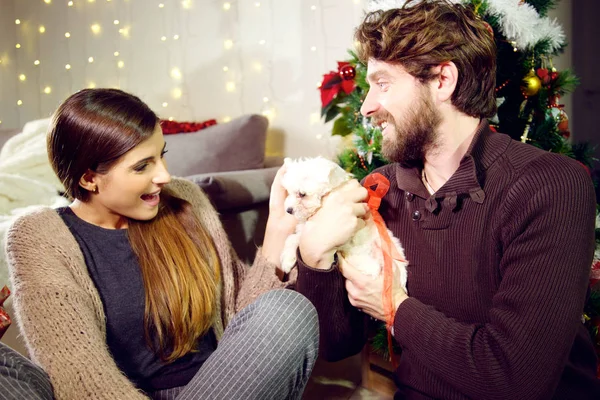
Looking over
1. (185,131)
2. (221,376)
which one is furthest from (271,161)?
(221,376)

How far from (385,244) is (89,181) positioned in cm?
80

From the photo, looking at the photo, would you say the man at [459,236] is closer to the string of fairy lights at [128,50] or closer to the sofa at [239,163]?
the sofa at [239,163]

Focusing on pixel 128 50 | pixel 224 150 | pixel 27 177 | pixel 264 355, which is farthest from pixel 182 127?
pixel 264 355

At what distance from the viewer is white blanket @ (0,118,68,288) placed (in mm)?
1894

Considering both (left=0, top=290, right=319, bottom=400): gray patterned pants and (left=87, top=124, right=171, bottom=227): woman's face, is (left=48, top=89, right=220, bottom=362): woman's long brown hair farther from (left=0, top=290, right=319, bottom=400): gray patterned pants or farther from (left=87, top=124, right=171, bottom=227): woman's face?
(left=0, top=290, right=319, bottom=400): gray patterned pants

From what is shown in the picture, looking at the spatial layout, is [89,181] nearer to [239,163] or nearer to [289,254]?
[289,254]

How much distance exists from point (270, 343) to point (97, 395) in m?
0.36

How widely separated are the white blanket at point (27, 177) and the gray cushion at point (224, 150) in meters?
0.64

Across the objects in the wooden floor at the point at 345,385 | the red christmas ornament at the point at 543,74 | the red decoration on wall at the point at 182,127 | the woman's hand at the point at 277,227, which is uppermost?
the red christmas ornament at the point at 543,74

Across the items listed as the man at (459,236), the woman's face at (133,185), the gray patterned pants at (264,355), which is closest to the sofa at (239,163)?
the woman's face at (133,185)

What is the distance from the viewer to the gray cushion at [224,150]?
2.53 meters

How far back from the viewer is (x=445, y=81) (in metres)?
1.17

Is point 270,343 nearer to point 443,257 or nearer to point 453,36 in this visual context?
point 443,257

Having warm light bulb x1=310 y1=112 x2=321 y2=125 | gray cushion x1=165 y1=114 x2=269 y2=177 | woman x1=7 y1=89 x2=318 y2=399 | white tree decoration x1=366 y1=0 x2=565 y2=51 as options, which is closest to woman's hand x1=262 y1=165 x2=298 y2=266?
woman x1=7 y1=89 x2=318 y2=399
